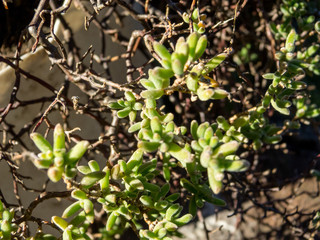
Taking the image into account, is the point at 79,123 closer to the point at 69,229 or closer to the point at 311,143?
the point at 69,229

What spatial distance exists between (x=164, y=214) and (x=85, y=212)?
6.5 inches

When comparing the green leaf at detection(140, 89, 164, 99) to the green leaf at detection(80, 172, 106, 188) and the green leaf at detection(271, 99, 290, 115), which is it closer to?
the green leaf at detection(80, 172, 106, 188)

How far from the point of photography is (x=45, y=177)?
115 cm

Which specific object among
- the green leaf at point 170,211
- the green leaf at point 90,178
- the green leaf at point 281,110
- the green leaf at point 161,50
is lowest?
the green leaf at point 170,211

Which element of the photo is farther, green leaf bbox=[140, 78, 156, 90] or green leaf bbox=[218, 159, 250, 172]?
green leaf bbox=[140, 78, 156, 90]

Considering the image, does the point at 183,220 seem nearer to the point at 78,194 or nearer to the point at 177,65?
the point at 78,194

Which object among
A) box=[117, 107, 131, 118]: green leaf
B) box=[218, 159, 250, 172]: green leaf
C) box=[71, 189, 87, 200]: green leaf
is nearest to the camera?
box=[218, 159, 250, 172]: green leaf

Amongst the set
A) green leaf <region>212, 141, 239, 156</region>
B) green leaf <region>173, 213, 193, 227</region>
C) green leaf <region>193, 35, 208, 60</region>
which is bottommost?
green leaf <region>173, 213, 193, 227</region>

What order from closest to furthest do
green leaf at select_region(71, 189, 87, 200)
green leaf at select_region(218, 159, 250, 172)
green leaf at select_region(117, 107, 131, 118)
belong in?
green leaf at select_region(218, 159, 250, 172) → green leaf at select_region(71, 189, 87, 200) → green leaf at select_region(117, 107, 131, 118)

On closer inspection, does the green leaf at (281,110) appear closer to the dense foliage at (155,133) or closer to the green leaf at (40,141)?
the dense foliage at (155,133)

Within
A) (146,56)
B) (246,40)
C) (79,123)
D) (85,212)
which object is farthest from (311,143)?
(85,212)

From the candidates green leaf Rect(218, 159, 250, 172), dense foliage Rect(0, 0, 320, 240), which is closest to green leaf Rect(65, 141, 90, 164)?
dense foliage Rect(0, 0, 320, 240)

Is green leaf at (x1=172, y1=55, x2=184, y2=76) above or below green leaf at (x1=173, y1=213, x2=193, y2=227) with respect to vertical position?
above

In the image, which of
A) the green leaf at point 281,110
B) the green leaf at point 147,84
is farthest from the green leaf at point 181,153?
the green leaf at point 281,110
